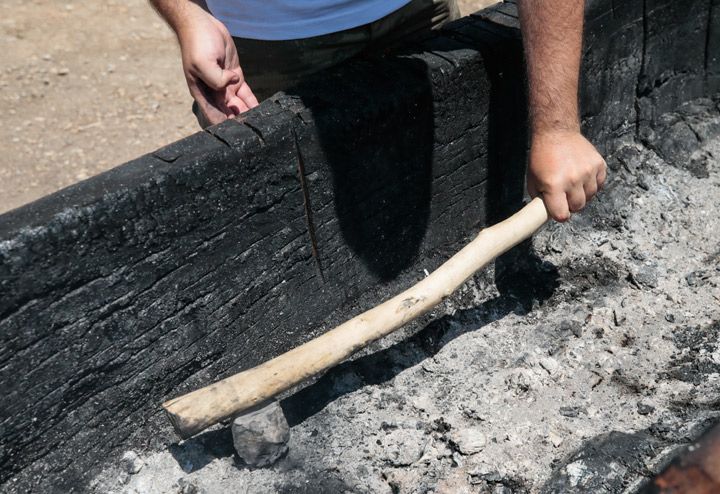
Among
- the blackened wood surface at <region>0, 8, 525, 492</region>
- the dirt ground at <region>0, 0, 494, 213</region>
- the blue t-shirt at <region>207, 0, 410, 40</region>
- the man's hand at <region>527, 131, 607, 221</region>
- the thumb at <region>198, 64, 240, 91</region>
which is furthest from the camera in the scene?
the dirt ground at <region>0, 0, 494, 213</region>

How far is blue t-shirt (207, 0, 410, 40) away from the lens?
2.77 meters

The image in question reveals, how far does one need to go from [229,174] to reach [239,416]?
2.35 feet

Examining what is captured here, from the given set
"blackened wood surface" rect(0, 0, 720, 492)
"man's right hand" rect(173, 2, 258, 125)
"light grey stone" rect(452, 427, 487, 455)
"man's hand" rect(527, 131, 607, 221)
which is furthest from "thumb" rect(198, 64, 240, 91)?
"light grey stone" rect(452, 427, 487, 455)

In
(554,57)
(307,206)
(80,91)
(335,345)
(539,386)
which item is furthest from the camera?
(80,91)

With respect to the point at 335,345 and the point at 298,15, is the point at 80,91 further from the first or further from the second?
the point at 335,345

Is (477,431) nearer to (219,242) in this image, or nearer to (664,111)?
(219,242)

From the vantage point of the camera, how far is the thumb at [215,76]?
2.60m

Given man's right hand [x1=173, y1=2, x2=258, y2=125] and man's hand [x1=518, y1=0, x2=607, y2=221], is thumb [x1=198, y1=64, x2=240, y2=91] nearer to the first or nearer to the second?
man's right hand [x1=173, y1=2, x2=258, y2=125]

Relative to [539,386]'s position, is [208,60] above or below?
above

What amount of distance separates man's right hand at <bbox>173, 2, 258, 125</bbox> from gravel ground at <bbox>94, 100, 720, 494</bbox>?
99 centimetres

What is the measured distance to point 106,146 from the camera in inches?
208

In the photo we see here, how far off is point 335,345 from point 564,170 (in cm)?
85

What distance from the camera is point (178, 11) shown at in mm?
2723

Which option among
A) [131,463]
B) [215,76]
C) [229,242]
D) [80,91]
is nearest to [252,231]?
[229,242]
